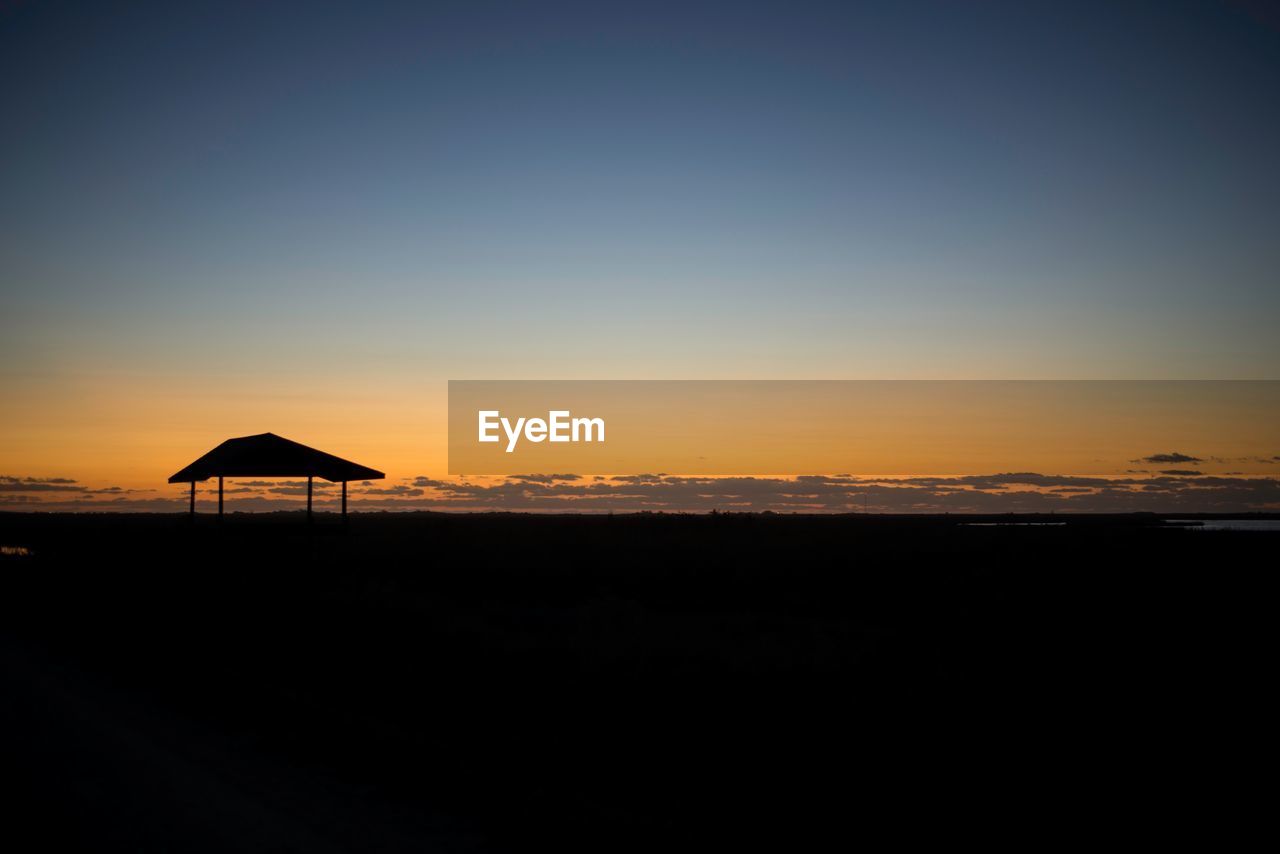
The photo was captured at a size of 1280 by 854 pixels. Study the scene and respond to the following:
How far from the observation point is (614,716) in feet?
34.5

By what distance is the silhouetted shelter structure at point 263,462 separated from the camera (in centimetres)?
2752

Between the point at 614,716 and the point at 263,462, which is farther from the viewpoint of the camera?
the point at 263,462

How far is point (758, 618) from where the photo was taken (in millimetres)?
19828

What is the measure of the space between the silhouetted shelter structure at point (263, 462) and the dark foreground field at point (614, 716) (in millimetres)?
4071

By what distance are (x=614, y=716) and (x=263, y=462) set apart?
64.7 ft

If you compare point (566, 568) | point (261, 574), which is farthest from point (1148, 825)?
point (566, 568)

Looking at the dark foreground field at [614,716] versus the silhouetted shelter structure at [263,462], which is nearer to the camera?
the dark foreground field at [614,716]

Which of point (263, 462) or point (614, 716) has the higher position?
point (263, 462)

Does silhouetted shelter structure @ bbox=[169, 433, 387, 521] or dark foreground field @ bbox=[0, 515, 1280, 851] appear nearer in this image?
dark foreground field @ bbox=[0, 515, 1280, 851]

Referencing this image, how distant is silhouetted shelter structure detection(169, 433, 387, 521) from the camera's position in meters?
27.5

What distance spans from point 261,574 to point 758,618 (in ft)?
41.5

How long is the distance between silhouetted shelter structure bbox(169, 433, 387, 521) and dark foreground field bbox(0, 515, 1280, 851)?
160 inches

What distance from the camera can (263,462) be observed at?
27.6 m

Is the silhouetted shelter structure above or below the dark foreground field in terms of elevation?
above
